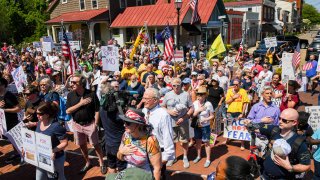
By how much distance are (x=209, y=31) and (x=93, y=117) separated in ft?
84.8

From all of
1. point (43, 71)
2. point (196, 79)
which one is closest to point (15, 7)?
point (43, 71)

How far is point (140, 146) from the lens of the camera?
313 centimetres

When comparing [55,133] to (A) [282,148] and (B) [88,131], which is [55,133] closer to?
(B) [88,131]

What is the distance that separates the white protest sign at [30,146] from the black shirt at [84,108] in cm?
115

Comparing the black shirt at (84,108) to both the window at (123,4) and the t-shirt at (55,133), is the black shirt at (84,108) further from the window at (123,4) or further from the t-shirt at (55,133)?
the window at (123,4)

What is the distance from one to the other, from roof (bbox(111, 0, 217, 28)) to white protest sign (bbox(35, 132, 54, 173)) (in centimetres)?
2334

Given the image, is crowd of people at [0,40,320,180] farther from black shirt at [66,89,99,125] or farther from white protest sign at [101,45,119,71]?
white protest sign at [101,45,119,71]

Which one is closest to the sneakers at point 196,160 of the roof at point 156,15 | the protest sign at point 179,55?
the protest sign at point 179,55

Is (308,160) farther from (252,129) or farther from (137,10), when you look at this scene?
(137,10)

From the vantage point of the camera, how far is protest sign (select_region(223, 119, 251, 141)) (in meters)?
6.29

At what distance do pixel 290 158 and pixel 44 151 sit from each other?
10.3 feet

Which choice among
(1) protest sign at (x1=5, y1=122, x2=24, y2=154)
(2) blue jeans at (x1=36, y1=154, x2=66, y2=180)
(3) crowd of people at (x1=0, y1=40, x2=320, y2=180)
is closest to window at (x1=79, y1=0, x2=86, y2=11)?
(3) crowd of people at (x1=0, y1=40, x2=320, y2=180)

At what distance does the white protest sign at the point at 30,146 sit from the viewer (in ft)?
13.0

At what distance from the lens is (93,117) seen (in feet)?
17.3
